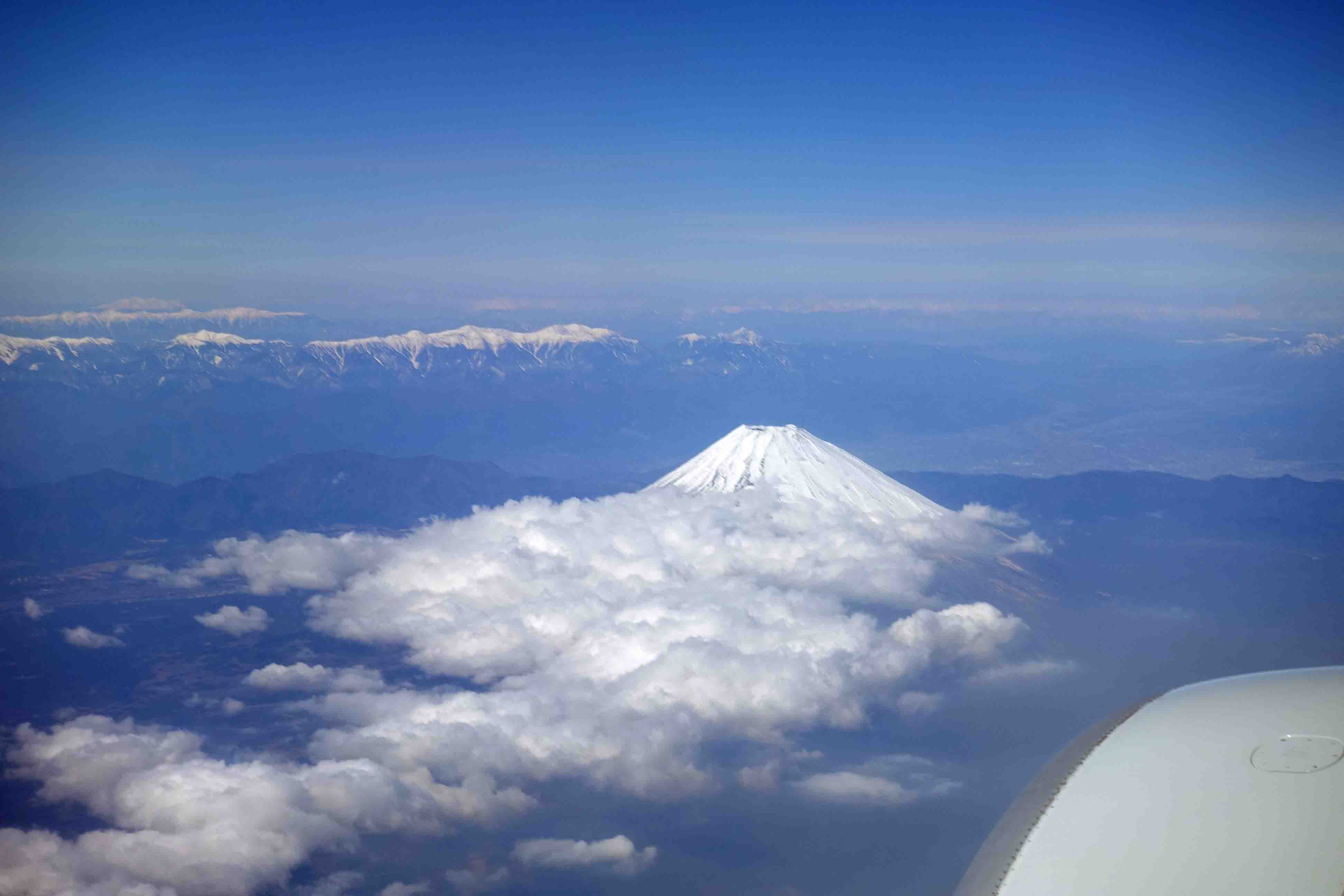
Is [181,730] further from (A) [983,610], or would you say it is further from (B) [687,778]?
(A) [983,610]

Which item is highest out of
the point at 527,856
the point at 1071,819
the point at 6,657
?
the point at 1071,819

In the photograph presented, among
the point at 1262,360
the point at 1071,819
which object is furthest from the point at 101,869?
the point at 1262,360

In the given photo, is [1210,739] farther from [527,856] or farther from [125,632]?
[125,632]

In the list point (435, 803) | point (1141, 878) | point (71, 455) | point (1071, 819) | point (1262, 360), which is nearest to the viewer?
point (1141, 878)

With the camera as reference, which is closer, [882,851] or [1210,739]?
[1210,739]

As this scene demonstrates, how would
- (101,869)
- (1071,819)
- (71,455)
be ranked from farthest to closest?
(71,455)
(101,869)
(1071,819)

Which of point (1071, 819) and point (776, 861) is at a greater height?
point (1071, 819)
